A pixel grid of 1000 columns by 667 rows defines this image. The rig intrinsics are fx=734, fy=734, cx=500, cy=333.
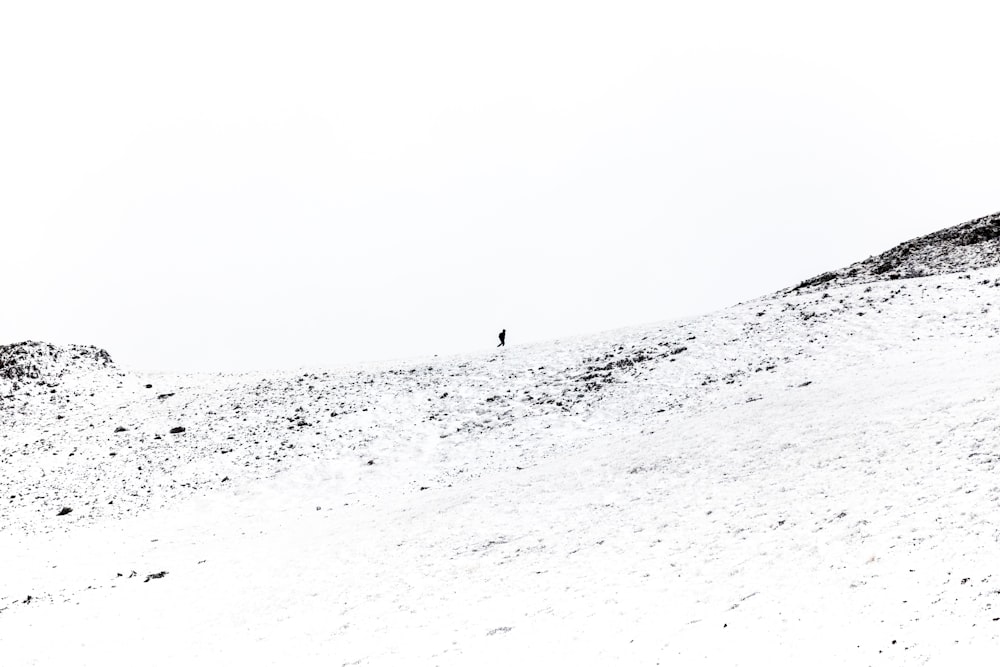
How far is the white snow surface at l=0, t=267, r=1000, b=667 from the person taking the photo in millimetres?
13500

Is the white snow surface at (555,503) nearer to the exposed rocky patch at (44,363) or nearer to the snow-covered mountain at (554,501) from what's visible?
the snow-covered mountain at (554,501)

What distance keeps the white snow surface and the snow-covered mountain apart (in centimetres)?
10

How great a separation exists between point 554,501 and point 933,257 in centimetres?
4056

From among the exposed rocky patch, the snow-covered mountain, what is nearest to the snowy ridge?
the snow-covered mountain

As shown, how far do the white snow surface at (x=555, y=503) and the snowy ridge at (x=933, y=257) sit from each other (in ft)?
29.9

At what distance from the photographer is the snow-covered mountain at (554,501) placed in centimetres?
1355

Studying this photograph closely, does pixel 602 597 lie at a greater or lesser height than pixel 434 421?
lesser

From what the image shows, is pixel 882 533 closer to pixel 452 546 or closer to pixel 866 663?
pixel 866 663

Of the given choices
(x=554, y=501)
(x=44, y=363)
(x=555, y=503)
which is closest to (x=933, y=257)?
(x=554, y=501)

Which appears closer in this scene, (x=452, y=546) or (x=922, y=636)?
(x=922, y=636)

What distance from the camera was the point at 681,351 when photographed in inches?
1499

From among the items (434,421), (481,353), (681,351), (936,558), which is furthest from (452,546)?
(481,353)

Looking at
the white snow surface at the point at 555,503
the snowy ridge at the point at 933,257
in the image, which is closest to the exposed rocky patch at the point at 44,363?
the white snow surface at the point at 555,503

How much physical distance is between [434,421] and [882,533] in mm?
23955
